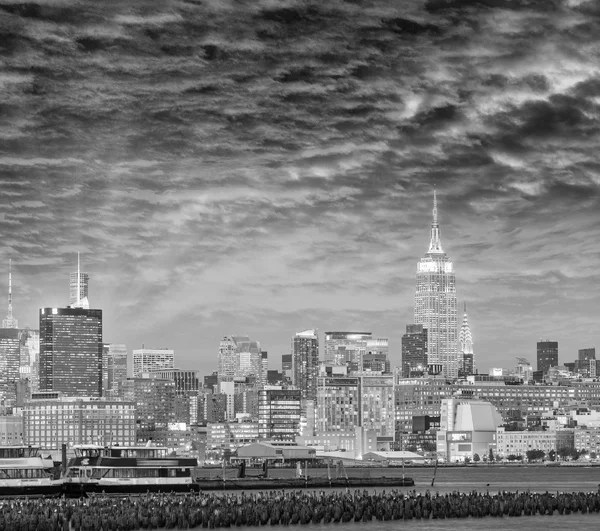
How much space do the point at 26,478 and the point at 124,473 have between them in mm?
10454

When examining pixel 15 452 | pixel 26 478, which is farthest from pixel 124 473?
pixel 15 452

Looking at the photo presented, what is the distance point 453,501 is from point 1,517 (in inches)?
1631

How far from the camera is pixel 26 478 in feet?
465

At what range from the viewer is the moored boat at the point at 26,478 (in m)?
140

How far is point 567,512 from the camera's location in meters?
132

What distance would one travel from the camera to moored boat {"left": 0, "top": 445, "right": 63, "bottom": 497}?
14038cm

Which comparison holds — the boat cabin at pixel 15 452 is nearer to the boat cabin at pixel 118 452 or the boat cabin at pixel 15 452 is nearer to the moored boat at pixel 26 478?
the moored boat at pixel 26 478

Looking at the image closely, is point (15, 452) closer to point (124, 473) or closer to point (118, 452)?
point (118, 452)

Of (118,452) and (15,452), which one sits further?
(118,452)

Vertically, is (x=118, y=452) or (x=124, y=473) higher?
(x=118, y=452)

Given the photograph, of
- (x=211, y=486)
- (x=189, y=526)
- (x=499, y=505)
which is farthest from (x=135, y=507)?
(x=211, y=486)

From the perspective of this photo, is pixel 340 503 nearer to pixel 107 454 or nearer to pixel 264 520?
pixel 264 520

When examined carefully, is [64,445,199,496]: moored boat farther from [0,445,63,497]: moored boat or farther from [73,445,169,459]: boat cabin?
[0,445,63,497]: moored boat

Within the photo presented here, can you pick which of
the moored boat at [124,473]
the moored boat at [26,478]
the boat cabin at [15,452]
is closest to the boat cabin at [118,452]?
the moored boat at [124,473]
